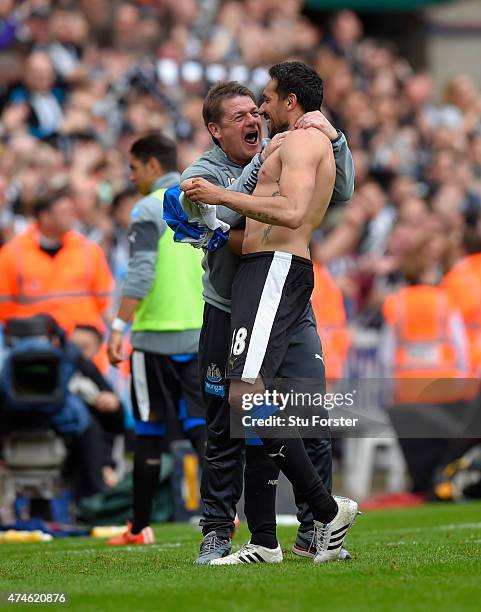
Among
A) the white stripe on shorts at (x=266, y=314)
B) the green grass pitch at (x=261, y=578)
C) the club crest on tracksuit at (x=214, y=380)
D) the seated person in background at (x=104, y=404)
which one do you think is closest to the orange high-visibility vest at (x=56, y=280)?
the seated person in background at (x=104, y=404)

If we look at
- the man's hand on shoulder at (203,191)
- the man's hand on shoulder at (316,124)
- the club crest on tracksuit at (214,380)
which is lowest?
the club crest on tracksuit at (214,380)

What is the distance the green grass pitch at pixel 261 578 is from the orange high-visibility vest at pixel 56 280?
352 centimetres

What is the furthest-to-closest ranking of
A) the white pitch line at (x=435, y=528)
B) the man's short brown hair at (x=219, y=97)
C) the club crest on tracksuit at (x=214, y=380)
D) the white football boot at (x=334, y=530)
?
the white pitch line at (x=435, y=528) < the man's short brown hair at (x=219, y=97) < the club crest on tracksuit at (x=214, y=380) < the white football boot at (x=334, y=530)

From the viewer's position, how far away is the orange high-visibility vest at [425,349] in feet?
44.1

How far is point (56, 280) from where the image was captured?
39.1ft

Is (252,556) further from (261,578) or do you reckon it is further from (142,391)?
(142,391)

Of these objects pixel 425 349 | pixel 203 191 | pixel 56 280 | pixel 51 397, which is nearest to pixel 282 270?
pixel 203 191

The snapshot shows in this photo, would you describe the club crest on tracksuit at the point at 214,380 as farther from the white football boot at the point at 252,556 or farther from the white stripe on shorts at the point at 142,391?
the white stripe on shorts at the point at 142,391

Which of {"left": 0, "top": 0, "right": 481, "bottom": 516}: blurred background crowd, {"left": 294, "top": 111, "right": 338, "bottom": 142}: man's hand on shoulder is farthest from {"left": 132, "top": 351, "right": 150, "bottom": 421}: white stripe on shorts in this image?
{"left": 0, "top": 0, "right": 481, "bottom": 516}: blurred background crowd

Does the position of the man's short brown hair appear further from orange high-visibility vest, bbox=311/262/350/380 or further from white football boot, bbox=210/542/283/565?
orange high-visibility vest, bbox=311/262/350/380

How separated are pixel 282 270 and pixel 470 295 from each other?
7.78m

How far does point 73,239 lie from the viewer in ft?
39.4

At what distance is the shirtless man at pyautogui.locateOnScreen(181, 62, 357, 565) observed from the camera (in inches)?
251

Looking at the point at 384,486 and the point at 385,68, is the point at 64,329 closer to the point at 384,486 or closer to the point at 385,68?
the point at 384,486
